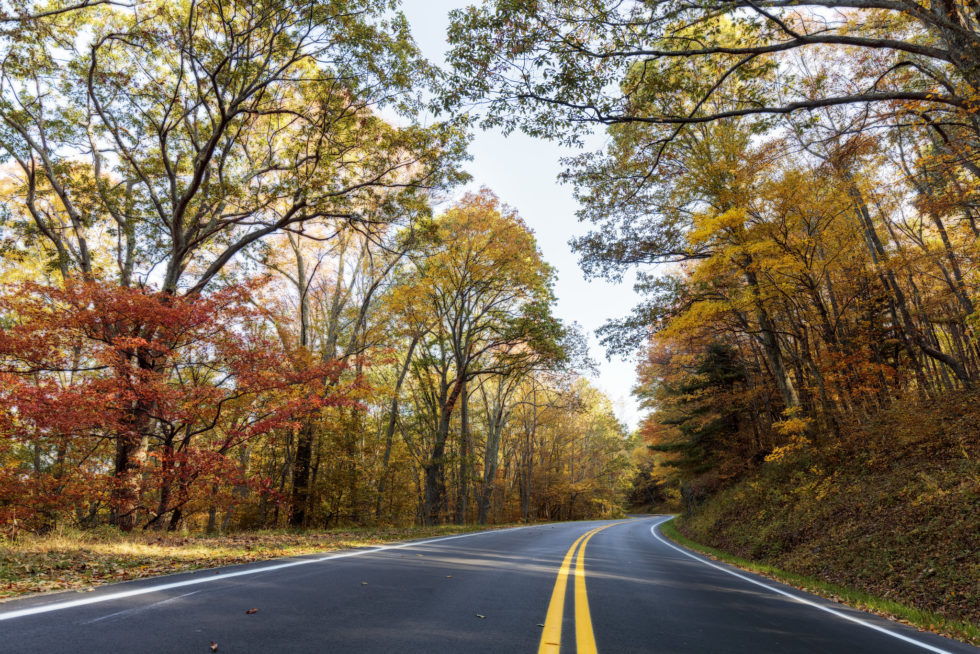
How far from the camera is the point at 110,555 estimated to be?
5.72 meters

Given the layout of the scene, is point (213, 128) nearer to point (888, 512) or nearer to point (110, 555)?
point (110, 555)

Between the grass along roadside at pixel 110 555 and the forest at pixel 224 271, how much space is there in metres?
1.48

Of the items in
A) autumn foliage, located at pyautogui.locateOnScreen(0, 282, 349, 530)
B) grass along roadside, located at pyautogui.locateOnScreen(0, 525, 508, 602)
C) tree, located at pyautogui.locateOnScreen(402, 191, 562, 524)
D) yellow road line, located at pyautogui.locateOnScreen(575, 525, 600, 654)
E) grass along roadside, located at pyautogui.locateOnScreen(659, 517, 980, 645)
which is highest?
tree, located at pyautogui.locateOnScreen(402, 191, 562, 524)

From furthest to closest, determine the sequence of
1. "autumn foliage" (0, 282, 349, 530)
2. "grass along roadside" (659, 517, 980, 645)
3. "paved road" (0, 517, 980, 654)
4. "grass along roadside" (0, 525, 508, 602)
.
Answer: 1. "autumn foliage" (0, 282, 349, 530)
2. "grass along roadside" (659, 517, 980, 645)
3. "grass along roadside" (0, 525, 508, 602)
4. "paved road" (0, 517, 980, 654)

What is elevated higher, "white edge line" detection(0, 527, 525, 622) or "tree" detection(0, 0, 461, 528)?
"tree" detection(0, 0, 461, 528)

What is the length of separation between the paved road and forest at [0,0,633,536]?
5.07m

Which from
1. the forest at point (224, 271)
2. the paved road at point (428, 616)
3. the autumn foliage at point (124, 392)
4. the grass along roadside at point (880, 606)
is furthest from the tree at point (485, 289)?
the paved road at point (428, 616)

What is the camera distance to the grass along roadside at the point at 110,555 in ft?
13.7

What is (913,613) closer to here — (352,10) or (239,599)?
(239,599)

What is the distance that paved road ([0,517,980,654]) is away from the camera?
8.93 feet

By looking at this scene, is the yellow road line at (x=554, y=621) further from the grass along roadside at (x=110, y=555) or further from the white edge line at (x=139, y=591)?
the grass along roadside at (x=110, y=555)

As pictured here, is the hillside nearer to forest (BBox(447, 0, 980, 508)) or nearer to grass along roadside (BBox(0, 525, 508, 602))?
forest (BBox(447, 0, 980, 508))

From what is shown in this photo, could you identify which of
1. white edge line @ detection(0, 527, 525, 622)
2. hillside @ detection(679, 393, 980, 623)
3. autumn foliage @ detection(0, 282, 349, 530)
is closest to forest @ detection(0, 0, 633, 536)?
autumn foliage @ detection(0, 282, 349, 530)

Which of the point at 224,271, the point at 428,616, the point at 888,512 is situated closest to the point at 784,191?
the point at 888,512
